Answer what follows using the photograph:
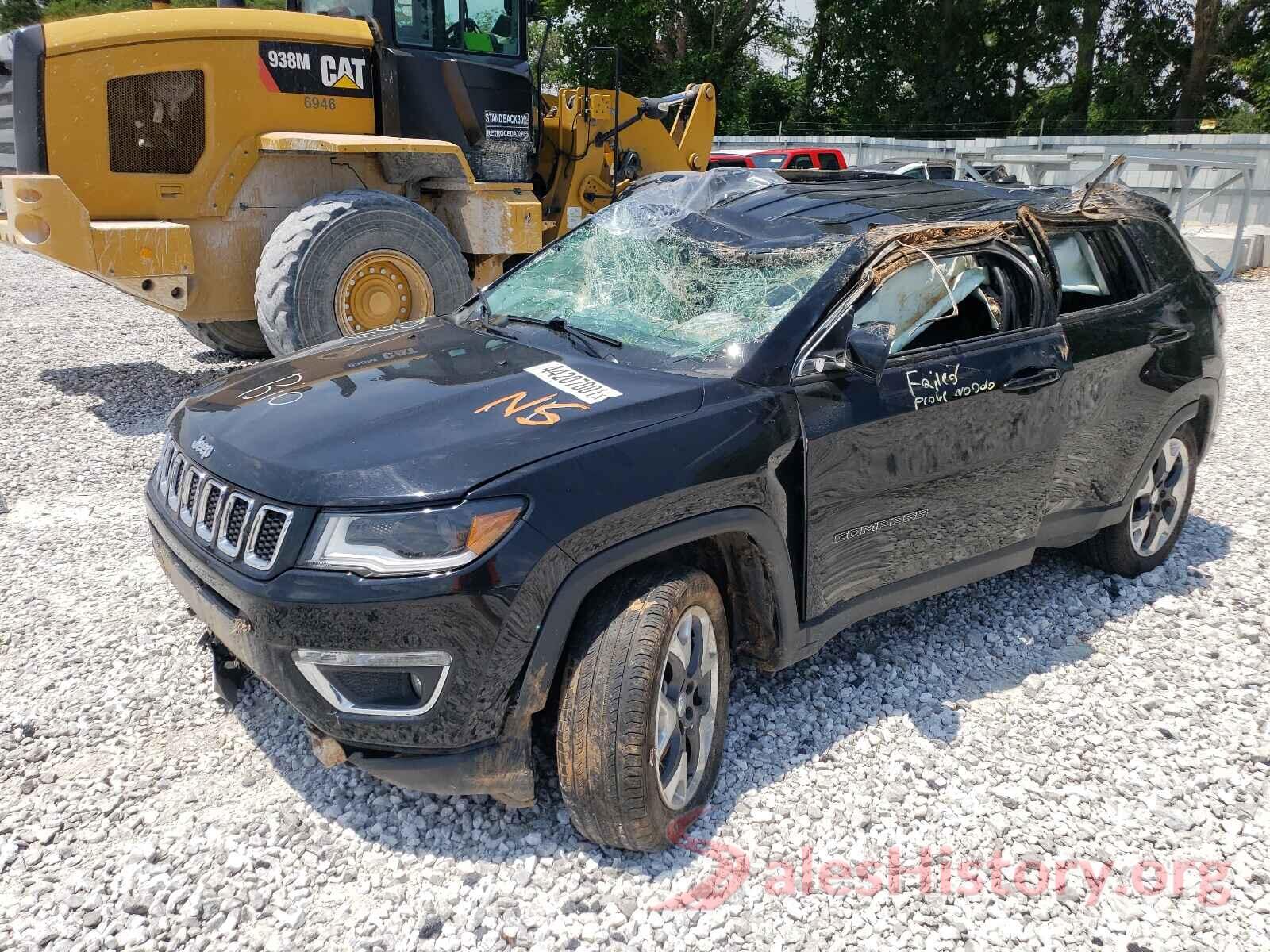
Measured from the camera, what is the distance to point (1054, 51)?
2875 centimetres

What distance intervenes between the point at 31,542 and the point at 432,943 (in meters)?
3.35

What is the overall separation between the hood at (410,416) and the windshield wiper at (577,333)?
9cm

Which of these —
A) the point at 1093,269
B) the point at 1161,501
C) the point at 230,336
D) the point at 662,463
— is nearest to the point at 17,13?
the point at 230,336

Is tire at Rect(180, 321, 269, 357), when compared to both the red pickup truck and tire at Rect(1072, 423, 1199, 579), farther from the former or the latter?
the red pickup truck

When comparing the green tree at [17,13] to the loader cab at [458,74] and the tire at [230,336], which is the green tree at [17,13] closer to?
the tire at [230,336]

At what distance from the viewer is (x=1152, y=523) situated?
4.59 m

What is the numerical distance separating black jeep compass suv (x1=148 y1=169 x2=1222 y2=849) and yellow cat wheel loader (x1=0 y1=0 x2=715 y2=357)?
10.5 ft

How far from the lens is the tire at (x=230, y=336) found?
8.17 m

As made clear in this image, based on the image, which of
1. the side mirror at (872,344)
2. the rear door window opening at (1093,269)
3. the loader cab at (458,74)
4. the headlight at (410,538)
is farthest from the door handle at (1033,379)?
the loader cab at (458,74)

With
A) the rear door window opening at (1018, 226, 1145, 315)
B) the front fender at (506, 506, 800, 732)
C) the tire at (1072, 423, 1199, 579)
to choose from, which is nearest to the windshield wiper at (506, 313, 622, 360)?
the front fender at (506, 506, 800, 732)

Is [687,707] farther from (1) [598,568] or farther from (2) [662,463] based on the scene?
(2) [662,463]

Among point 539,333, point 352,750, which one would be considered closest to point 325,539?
point 352,750

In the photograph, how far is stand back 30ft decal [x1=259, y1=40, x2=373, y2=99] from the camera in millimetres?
6996

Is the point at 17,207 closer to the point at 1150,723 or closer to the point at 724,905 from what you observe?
the point at 724,905
